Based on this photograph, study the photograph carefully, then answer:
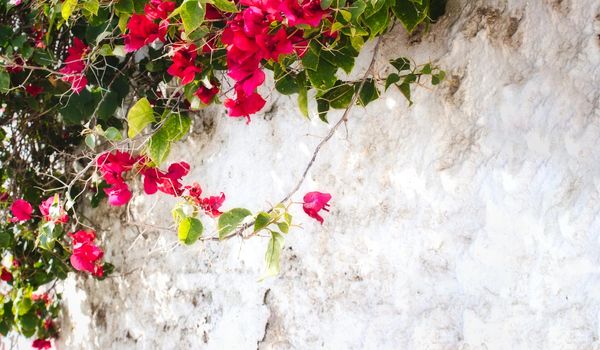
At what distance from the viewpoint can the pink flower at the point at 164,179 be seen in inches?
58.3

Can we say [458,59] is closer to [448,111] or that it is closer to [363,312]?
[448,111]

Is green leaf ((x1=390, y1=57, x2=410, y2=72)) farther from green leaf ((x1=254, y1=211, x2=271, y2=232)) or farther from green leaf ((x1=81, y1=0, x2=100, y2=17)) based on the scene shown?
green leaf ((x1=81, y1=0, x2=100, y2=17))

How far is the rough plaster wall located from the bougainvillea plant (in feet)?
0.23

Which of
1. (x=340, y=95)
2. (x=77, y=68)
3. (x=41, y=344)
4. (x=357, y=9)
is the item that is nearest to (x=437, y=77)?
(x=340, y=95)

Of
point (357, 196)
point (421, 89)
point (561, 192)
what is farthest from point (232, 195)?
point (561, 192)

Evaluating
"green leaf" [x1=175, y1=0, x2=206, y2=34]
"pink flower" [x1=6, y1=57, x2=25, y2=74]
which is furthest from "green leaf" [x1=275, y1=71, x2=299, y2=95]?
"pink flower" [x1=6, y1=57, x2=25, y2=74]

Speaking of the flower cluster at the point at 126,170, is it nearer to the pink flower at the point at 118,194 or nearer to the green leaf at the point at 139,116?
the pink flower at the point at 118,194

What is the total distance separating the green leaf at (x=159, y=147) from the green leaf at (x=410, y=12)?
0.51 metres

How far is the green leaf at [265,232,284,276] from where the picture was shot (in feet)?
3.89

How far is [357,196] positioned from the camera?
1.52m

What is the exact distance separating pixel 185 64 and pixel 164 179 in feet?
0.97

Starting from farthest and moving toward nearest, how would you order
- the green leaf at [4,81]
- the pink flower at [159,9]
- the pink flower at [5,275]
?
the pink flower at [5,275], the green leaf at [4,81], the pink flower at [159,9]

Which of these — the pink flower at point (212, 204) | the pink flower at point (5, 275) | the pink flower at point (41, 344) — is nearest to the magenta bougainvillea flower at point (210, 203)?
the pink flower at point (212, 204)

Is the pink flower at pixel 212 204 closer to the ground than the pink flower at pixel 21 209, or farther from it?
farther from it
